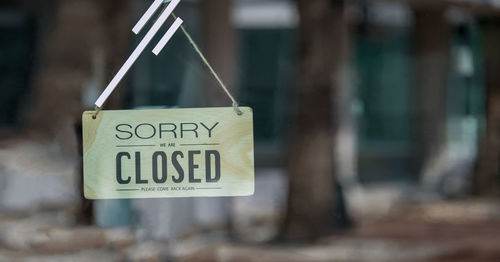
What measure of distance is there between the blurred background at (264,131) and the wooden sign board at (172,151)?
190 millimetres

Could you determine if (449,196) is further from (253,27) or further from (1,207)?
(1,207)

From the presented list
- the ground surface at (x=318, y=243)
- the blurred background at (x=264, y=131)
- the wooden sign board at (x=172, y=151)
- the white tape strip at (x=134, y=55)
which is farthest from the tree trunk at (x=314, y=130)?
the wooden sign board at (x=172, y=151)

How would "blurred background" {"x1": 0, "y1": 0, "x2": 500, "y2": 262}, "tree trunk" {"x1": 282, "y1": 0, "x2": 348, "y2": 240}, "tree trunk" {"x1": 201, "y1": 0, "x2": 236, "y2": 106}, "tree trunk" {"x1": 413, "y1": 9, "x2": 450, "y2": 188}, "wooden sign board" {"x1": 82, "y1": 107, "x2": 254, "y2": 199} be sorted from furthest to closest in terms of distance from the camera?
1. "tree trunk" {"x1": 413, "y1": 9, "x2": 450, "y2": 188}
2. "tree trunk" {"x1": 282, "y1": 0, "x2": 348, "y2": 240}
3. "blurred background" {"x1": 0, "y1": 0, "x2": 500, "y2": 262}
4. "tree trunk" {"x1": 201, "y1": 0, "x2": 236, "y2": 106}
5. "wooden sign board" {"x1": 82, "y1": 107, "x2": 254, "y2": 199}

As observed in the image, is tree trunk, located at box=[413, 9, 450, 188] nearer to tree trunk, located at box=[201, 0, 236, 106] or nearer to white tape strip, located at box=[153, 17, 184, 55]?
tree trunk, located at box=[201, 0, 236, 106]

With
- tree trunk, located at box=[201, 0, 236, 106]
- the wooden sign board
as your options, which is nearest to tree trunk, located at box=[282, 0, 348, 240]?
tree trunk, located at box=[201, 0, 236, 106]

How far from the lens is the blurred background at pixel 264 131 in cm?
337

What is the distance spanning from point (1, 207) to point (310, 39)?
2471 millimetres

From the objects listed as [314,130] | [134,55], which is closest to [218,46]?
[314,130]

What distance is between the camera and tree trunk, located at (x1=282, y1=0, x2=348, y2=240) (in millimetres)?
5129

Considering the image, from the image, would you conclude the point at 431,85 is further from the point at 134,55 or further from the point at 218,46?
the point at 134,55

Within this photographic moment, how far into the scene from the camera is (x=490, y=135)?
207 inches

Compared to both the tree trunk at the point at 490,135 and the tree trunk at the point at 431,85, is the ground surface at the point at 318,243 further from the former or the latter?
the tree trunk at the point at 431,85

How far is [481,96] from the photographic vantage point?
5516 mm

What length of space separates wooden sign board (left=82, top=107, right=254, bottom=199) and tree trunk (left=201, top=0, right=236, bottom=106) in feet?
0.57
